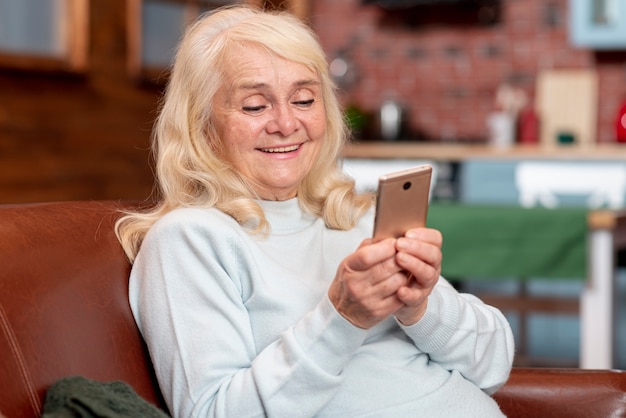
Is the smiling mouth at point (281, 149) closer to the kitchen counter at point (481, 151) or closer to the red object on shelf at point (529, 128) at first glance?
the kitchen counter at point (481, 151)

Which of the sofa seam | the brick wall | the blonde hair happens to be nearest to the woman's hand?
the blonde hair

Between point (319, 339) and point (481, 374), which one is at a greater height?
point (319, 339)

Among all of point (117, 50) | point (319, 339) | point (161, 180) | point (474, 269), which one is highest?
point (117, 50)

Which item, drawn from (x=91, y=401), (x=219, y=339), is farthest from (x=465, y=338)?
(x=91, y=401)

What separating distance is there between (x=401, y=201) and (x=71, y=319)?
1.54 feet

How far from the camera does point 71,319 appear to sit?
1311 millimetres

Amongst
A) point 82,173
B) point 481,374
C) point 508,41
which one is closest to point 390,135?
point 508,41

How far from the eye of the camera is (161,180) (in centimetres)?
151

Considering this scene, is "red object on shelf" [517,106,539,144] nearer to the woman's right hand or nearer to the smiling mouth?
the smiling mouth

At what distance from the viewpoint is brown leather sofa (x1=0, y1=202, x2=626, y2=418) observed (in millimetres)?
1208

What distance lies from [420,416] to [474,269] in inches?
68.7

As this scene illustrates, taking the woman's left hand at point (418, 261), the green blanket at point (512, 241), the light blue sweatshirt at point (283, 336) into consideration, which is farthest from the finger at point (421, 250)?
the green blanket at point (512, 241)

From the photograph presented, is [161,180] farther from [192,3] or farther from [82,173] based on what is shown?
[192,3]

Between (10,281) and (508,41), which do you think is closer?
(10,281)
